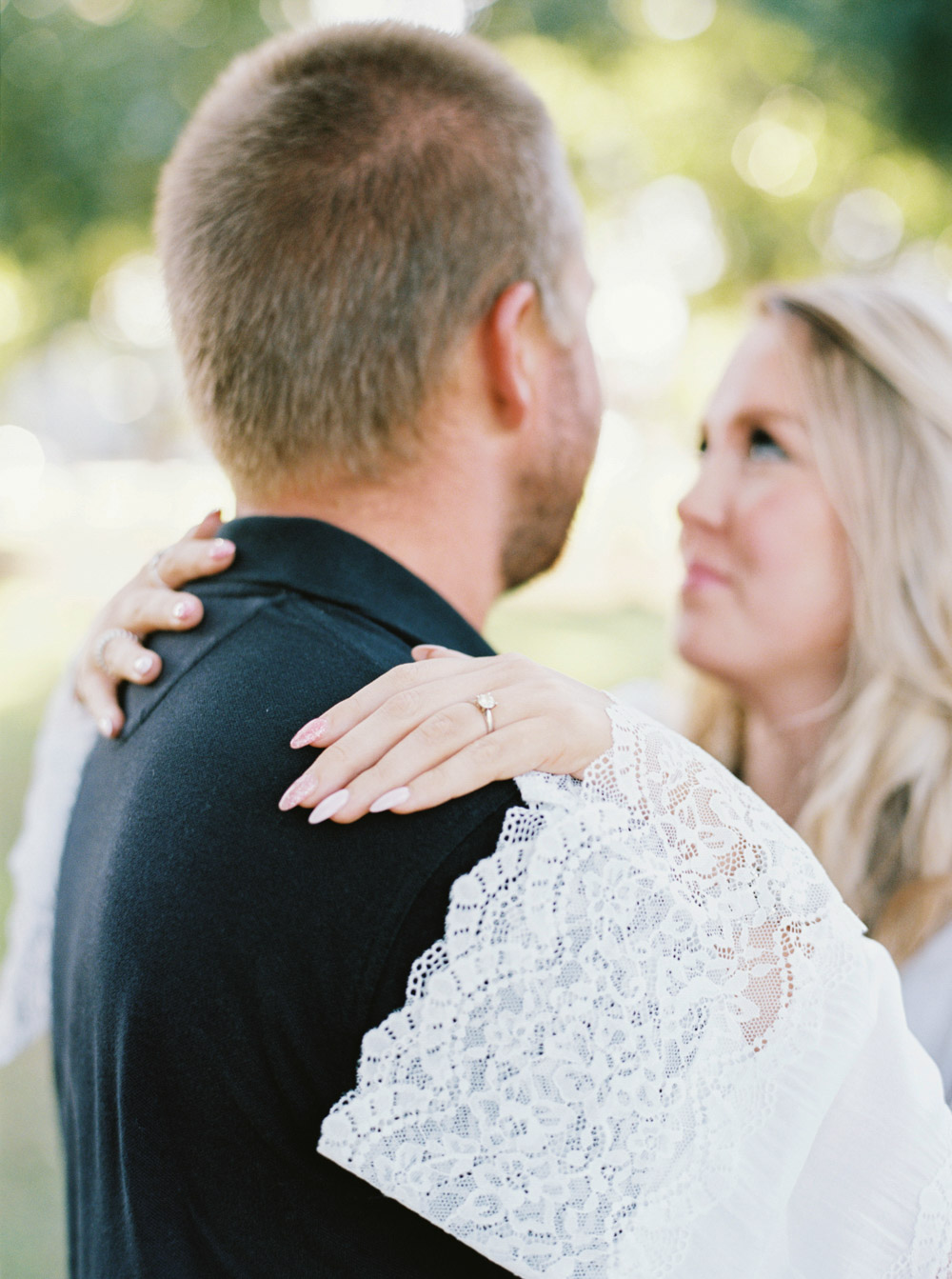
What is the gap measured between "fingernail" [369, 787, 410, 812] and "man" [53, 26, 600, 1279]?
0.09ft

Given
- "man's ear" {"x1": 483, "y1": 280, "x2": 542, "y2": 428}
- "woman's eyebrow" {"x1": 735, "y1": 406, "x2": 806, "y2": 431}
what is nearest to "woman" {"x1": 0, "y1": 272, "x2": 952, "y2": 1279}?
"man's ear" {"x1": 483, "y1": 280, "x2": 542, "y2": 428}

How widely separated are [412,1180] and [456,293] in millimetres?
1166

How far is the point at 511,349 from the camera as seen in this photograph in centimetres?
156

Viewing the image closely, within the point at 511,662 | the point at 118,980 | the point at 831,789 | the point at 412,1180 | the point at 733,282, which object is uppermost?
the point at 733,282

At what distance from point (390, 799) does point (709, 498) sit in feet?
5.92

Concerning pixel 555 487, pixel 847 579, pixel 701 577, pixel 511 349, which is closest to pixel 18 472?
pixel 701 577

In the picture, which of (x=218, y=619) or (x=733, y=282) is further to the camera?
(x=733, y=282)

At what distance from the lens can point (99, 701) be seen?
149 centimetres

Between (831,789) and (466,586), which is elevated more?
(466,586)

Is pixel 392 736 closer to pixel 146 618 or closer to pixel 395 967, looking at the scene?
pixel 395 967

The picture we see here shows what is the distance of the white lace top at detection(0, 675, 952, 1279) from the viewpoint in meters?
1.00

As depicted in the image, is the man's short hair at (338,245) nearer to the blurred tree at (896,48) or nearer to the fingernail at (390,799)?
the fingernail at (390,799)

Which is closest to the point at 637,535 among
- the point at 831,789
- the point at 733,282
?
the point at 733,282

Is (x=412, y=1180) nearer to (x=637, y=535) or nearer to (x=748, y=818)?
(x=748, y=818)
